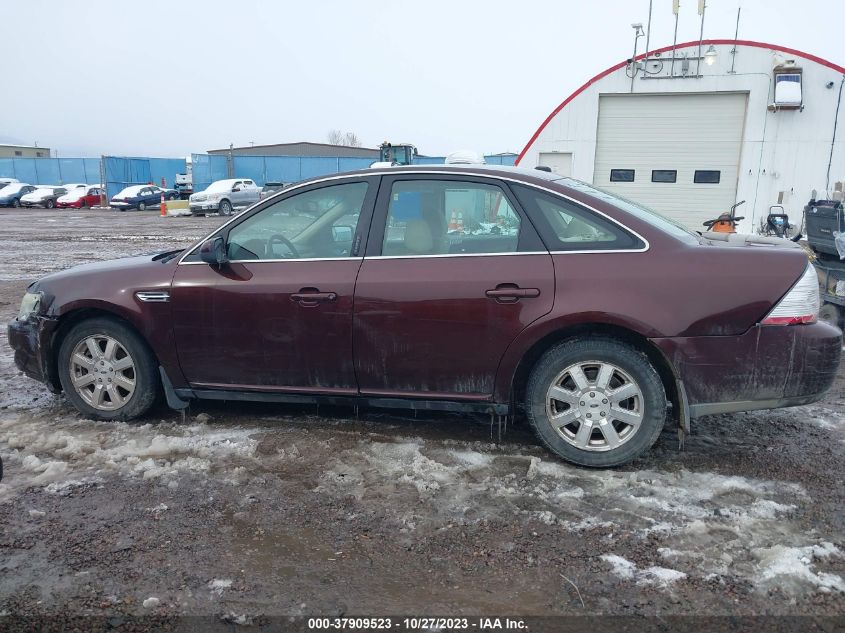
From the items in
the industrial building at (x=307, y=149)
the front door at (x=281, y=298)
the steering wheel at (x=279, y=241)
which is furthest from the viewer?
the industrial building at (x=307, y=149)

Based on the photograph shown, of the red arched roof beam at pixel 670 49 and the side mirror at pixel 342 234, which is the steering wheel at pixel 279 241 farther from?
the red arched roof beam at pixel 670 49

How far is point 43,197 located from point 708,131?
1409 inches

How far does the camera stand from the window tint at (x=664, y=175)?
56.1 feet

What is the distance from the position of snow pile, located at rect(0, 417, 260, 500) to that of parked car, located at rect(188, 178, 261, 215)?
27.1 metres

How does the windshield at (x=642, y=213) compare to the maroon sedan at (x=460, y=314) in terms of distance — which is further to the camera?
the windshield at (x=642, y=213)

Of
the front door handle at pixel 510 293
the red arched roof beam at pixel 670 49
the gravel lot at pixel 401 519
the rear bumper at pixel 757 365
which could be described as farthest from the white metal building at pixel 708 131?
the front door handle at pixel 510 293

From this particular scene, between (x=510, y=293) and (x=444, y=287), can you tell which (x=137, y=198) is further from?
(x=510, y=293)

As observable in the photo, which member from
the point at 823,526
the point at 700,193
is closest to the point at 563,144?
the point at 700,193

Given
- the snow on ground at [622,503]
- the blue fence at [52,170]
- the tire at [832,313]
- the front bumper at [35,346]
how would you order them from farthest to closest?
the blue fence at [52,170] < the tire at [832,313] < the front bumper at [35,346] < the snow on ground at [622,503]

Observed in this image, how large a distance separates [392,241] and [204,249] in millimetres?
1254

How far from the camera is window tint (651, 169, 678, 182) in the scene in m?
17.1

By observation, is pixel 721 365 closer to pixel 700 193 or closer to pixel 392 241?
pixel 392 241

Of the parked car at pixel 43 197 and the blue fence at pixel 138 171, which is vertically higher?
the blue fence at pixel 138 171

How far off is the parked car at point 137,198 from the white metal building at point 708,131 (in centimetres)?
2661
